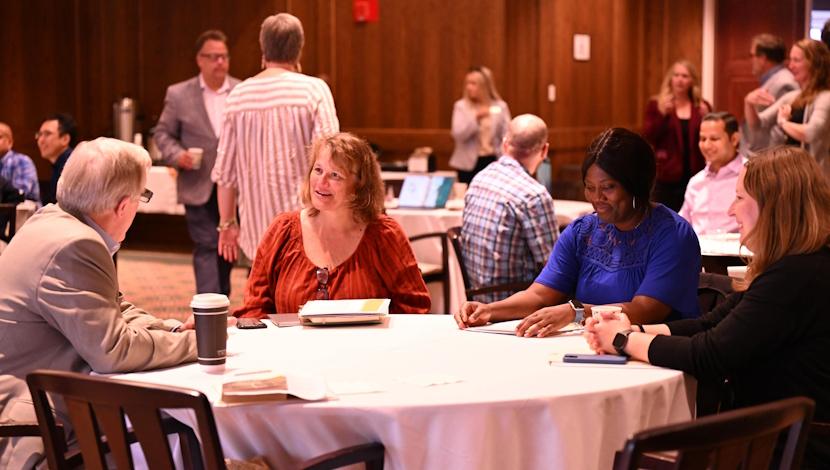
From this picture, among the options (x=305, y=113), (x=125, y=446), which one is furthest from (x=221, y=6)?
(x=125, y=446)

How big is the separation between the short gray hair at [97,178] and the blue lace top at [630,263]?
57.2 inches

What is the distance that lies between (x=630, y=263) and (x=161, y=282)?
651cm

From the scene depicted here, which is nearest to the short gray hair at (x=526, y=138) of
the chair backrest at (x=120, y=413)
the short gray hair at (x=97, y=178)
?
the short gray hair at (x=97, y=178)

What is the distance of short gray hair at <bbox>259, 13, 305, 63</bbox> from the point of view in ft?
18.9

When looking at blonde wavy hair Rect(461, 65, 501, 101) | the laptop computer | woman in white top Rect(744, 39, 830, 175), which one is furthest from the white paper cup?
blonde wavy hair Rect(461, 65, 501, 101)

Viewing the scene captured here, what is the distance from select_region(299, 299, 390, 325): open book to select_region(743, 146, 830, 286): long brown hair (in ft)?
3.83

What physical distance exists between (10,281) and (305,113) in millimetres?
2717

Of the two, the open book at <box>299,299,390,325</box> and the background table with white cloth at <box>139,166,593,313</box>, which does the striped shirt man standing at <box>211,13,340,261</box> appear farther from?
the open book at <box>299,299,390,325</box>

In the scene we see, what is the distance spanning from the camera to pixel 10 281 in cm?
314

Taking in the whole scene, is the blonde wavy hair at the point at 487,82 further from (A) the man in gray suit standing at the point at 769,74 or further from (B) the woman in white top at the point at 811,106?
(B) the woman in white top at the point at 811,106

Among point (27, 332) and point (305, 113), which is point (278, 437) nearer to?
point (27, 332)

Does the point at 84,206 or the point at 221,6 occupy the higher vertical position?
the point at 221,6

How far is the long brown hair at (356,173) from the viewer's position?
14.2 feet

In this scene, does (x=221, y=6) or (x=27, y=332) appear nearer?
(x=27, y=332)
